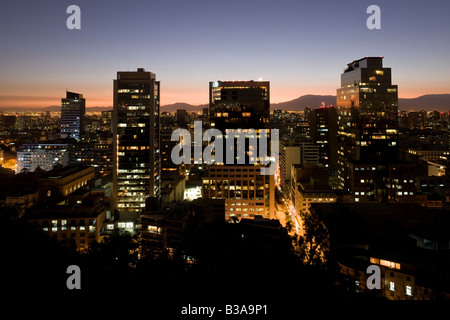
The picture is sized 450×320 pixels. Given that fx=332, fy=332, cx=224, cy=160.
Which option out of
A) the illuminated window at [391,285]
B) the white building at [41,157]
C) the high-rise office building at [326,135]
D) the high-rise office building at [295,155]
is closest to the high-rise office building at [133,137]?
the high-rise office building at [295,155]

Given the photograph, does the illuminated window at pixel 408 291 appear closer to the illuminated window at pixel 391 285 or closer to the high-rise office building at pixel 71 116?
the illuminated window at pixel 391 285

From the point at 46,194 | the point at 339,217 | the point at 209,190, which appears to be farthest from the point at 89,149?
the point at 339,217

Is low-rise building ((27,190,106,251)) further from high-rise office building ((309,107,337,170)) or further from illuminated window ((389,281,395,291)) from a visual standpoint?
high-rise office building ((309,107,337,170))

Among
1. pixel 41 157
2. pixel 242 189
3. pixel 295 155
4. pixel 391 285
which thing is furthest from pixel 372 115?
pixel 41 157

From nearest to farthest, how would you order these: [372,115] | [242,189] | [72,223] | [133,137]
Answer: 1. [72,223]
2. [133,137]
3. [242,189]
4. [372,115]

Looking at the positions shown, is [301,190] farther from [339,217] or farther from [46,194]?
[46,194]

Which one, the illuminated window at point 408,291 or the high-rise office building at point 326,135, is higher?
the high-rise office building at point 326,135

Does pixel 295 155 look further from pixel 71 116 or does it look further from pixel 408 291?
pixel 71 116

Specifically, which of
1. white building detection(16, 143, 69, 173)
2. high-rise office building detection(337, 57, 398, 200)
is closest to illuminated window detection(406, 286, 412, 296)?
high-rise office building detection(337, 57, 398, 200)
